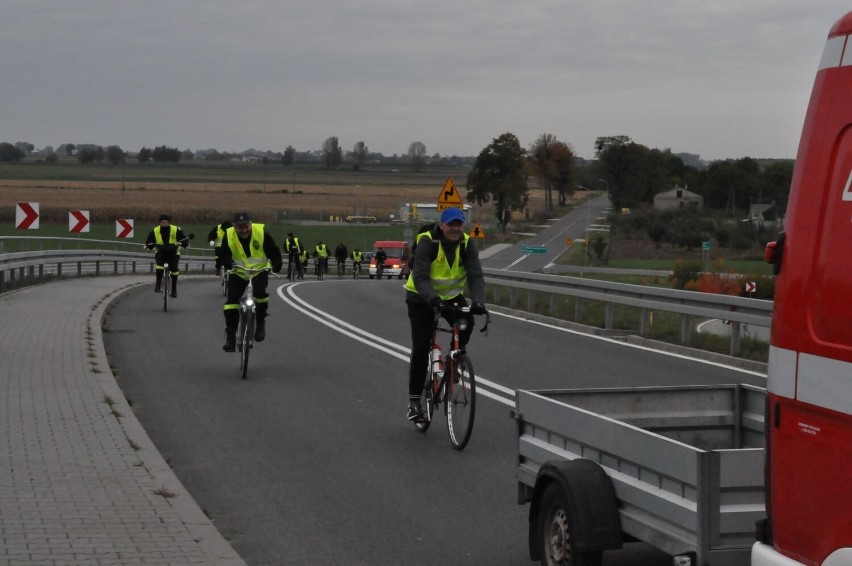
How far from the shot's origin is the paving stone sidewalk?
6656mm

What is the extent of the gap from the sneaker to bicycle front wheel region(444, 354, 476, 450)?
1.38ft

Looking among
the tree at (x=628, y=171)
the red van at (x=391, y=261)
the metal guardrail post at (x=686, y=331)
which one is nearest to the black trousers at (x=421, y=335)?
the metal guardrail post at (x=686, y=331)

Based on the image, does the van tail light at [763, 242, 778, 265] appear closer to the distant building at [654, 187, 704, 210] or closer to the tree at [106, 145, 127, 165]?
the distant building at [654, 187, 704, 210]

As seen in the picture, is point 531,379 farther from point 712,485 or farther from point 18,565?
point 712,485

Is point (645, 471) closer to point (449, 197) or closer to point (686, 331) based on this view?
point (686, 331)

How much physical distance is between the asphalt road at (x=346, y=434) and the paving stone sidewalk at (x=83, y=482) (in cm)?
33

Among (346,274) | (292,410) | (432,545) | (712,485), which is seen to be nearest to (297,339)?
(292,410)

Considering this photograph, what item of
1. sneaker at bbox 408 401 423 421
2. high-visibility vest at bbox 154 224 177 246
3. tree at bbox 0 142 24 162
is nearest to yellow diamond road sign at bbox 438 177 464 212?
high-visibility vest at bbox 154 224 177 246

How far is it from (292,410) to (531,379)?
3301mm

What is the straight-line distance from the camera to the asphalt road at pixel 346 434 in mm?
7539

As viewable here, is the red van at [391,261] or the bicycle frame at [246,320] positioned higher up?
the bicycle frame at [246,320]

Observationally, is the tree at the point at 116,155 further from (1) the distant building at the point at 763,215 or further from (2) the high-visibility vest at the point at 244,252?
(2) the high-visibility vest at the point at 244,252

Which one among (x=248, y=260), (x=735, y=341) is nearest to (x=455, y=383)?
(x=248, y=260)

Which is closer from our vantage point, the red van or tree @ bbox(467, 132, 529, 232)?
the red van
